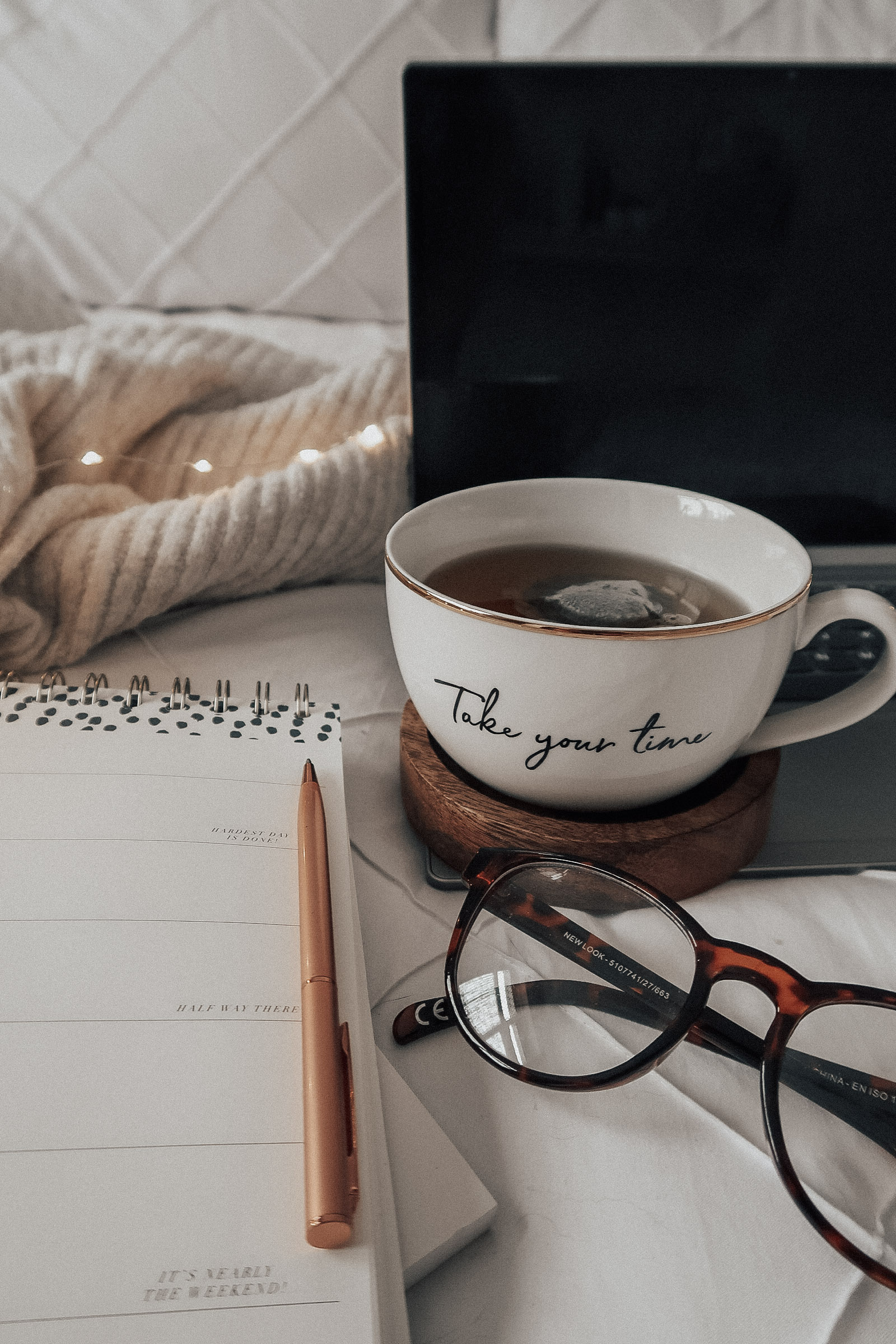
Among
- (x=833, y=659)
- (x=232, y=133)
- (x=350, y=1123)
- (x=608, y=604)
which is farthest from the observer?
(x=232, y=133)

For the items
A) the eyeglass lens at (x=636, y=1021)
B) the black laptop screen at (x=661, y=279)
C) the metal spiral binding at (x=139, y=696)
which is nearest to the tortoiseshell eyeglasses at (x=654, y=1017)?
the eyeglass lens at (x=636, y=1021)

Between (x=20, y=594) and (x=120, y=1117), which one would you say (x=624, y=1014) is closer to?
(x=120, y=1117)

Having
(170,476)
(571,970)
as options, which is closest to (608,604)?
(571,970)

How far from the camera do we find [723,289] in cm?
36

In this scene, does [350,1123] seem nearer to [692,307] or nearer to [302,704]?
[302,704]

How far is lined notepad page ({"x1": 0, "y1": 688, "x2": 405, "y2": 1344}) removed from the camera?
15 cm

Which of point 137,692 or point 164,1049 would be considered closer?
point 164,1049

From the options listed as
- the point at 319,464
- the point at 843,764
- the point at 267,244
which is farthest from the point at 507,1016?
the point at 267,244

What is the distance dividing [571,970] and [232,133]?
2.41 feet

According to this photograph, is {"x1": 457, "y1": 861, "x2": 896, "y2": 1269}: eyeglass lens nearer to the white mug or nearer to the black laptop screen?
the white mug

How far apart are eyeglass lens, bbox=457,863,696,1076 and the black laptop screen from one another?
211 mm

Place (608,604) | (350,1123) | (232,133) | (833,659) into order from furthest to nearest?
1. (232,133)
2. (833,659)
3. (608,604)
4. (350,1123)

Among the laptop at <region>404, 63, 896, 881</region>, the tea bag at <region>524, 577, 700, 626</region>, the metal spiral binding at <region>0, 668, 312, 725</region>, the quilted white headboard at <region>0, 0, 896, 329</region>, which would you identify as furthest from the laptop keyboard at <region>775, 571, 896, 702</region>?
the quilted white headboard at <region>0, 0, 896, 329</region>

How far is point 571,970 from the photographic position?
0.24 m
